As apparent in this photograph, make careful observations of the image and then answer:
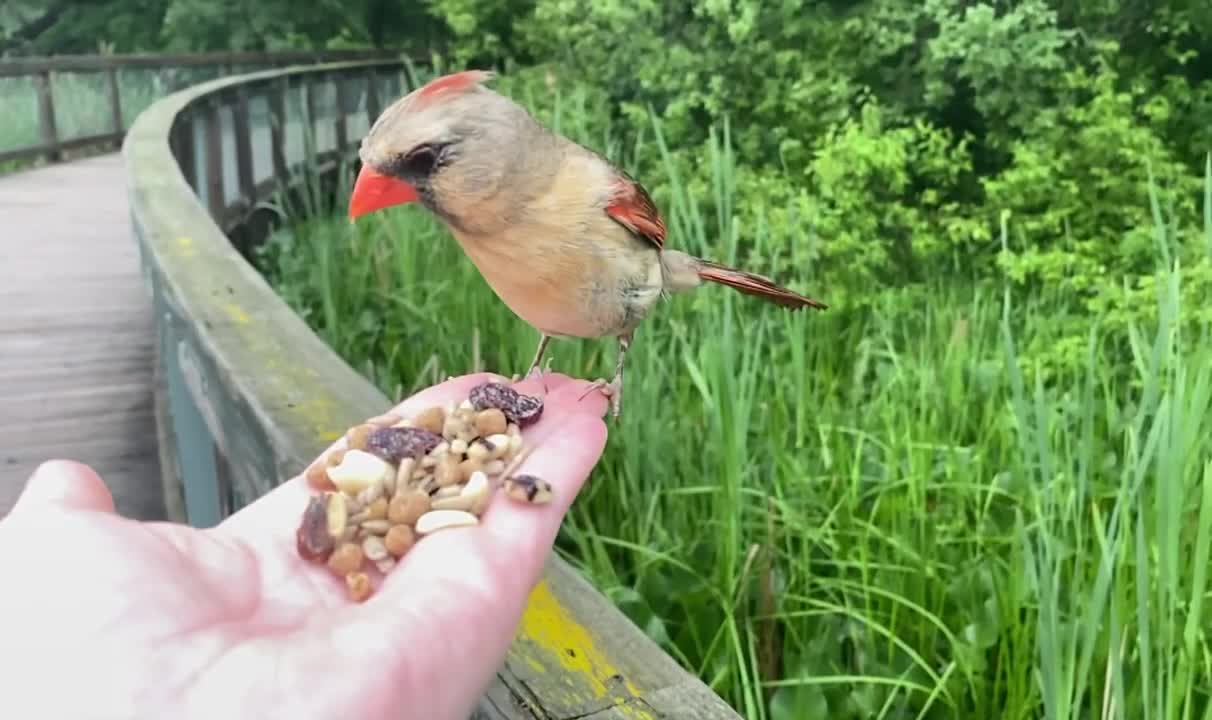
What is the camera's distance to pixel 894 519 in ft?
6.07

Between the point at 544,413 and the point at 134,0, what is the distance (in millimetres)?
16974

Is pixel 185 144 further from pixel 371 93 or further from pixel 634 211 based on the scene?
pixel 371 93

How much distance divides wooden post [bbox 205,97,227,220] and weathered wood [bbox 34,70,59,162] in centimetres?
461

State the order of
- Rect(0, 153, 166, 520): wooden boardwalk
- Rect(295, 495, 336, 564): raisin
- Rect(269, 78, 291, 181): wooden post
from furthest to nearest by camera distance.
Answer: Rect(269, 78, 291, 181): wooden post < Rect(0, 153, 166, 520): wooden boardwalk < Rect(295, 495, 336, 564): raisin

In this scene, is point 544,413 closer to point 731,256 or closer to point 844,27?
point 731,256

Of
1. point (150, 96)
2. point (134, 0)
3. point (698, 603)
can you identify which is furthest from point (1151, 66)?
point (134, 0)

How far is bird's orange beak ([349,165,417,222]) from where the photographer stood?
1078mm

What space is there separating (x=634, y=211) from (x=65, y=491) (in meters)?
0.67

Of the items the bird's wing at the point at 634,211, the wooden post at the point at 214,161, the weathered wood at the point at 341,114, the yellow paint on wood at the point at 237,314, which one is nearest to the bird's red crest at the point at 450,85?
the bird's wing at the point at 634,211

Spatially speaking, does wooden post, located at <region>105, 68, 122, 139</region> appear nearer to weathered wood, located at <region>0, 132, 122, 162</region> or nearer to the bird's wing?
weathered wood, located at <region>0, 132, 122, 162</region>

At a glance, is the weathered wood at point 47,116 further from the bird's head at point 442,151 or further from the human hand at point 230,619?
the human hand at point 230,619

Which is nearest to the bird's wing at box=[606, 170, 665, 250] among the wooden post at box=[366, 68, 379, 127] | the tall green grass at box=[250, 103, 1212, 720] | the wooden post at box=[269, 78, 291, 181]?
the tall green grass at box=[250, 103, 1212, 720]

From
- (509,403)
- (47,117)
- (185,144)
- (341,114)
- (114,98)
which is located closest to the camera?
(509,403)

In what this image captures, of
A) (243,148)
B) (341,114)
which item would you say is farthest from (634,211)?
(341,114)
